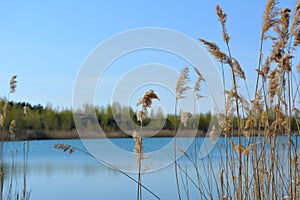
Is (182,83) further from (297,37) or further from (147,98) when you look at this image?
(297,37)

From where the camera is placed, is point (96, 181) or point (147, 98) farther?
point (96, 181)

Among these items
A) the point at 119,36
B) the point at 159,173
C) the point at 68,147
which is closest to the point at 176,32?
the point at 119,36

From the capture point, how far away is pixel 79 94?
7.23 m

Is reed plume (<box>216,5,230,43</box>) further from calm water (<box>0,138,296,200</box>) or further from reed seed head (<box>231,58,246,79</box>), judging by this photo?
calm water (<box>0,138,296,200</box>)

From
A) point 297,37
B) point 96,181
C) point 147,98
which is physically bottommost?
point 96,181

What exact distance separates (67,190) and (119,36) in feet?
10.0

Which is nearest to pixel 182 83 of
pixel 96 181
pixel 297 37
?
pixel 297 37

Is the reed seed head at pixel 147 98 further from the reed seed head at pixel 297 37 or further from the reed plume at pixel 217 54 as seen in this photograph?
the reed seed head at pixel 297 37

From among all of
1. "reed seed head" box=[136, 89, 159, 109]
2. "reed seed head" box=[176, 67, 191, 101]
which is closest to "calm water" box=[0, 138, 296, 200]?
"reed seed head" box=[176, 67, 191, 101]

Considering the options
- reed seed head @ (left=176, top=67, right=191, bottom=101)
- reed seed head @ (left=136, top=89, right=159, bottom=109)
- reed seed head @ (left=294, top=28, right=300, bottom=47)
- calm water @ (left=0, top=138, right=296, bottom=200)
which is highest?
reed seed head @ (left=294, top=28, right=300, bottom=47)

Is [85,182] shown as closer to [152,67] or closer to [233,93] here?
[152,67]

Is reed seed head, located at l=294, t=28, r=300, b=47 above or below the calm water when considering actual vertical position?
above

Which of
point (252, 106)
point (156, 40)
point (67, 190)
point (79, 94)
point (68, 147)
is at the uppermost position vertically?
point (156, 40)

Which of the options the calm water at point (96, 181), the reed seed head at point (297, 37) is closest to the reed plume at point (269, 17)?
the reed seed head at point (297, 37)
